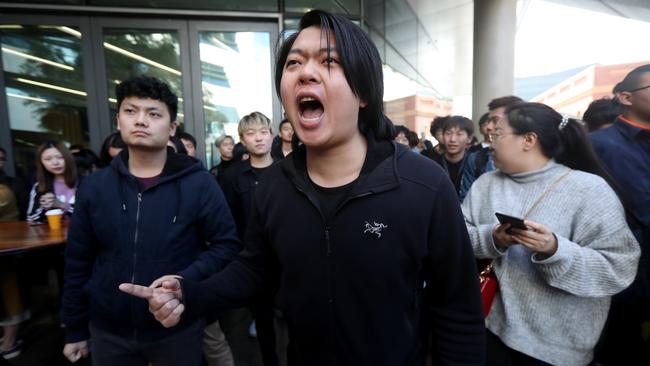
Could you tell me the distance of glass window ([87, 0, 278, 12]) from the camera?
18.2ft

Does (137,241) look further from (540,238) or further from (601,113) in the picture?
(601,113)

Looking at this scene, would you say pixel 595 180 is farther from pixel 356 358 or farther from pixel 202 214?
pixel 202 214

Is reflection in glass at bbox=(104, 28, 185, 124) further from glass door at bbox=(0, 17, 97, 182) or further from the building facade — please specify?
the building facade

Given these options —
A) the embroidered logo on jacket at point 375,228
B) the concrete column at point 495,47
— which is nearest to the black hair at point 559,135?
the embroidered logo on jacket at point 375,228

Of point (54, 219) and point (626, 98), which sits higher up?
point (626, 98)

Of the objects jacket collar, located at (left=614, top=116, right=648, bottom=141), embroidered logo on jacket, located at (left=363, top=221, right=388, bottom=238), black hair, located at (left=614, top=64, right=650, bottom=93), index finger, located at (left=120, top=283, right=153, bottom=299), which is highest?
black hair, located at (left=614, top=64, right=650, bottom=93)

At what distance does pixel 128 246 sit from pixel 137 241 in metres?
0.05

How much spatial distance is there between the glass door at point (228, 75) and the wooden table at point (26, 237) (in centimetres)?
295

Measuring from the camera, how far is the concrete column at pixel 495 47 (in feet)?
25.1

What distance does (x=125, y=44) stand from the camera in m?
5.63

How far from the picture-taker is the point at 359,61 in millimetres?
1022

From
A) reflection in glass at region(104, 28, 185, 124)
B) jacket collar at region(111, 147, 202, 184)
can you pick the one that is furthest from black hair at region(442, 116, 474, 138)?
reflection in glass at region(104, 28, 185, 124)

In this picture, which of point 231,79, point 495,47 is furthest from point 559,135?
point 495,47

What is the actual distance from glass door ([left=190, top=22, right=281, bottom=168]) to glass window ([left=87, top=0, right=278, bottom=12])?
10.3 inches
